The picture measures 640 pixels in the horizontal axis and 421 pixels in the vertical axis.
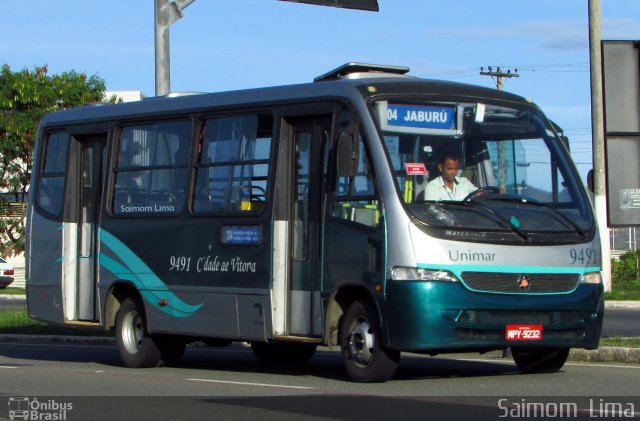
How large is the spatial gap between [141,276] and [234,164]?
204cm

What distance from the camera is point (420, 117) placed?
12.6 metres

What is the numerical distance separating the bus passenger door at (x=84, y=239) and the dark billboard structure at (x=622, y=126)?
6260 mm

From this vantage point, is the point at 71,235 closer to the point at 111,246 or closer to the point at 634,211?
the point at 111,246

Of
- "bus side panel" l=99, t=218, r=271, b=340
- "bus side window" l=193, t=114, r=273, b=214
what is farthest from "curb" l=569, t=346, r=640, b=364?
"bus side window" l=193, t=114, r=273, b=214

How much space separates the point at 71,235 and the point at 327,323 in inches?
199

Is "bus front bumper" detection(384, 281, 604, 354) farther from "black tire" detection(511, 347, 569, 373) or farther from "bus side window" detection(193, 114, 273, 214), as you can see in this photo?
"bus side window" detection(193, 114, 273, 214)

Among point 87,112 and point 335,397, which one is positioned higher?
point 87,112

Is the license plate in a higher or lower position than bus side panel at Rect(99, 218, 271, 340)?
lower

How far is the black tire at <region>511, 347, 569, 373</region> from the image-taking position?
1309cm

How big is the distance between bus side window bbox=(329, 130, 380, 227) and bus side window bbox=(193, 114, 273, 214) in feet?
3.79

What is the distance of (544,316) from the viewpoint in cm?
1220

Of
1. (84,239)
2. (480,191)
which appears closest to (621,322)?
(84,239)

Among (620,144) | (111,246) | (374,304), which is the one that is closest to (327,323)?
(374,304)

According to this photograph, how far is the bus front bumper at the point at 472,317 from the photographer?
38.3 feet
